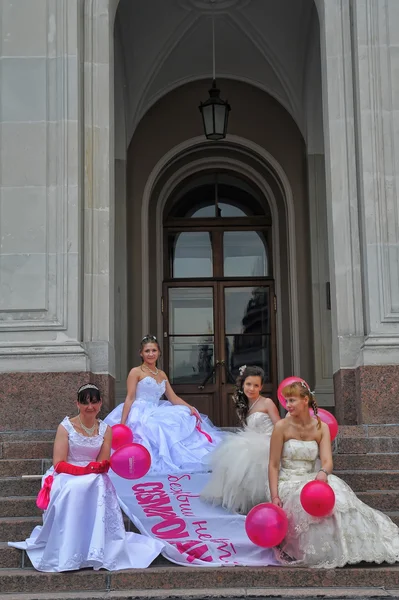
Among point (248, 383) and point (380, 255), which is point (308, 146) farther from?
point (248, 383)

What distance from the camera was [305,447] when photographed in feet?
21.4

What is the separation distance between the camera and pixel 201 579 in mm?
5773

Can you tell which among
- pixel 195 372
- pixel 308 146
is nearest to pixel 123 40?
pixel 308 146

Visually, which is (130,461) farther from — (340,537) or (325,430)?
(340,537)

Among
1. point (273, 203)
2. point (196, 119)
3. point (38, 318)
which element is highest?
point (196, 119)

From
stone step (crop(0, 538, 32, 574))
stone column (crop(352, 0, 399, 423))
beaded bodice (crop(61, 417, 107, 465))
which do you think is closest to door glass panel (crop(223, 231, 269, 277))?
stone column (crop(352, 0, 399, 423))

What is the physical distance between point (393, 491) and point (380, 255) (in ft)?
10.2

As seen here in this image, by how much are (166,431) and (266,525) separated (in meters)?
3.16

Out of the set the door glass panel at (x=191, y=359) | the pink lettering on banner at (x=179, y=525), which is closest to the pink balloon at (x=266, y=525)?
the pink lettering on banner at (x=179, y=525)

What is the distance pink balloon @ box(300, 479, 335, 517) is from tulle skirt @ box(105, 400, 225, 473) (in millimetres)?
2344

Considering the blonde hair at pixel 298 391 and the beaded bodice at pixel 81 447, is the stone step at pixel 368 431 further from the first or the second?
the beaded bodice at pixel 81 447

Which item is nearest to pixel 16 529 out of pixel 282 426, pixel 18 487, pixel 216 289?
pixel 18 487

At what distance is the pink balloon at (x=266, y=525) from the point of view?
18.7 ft

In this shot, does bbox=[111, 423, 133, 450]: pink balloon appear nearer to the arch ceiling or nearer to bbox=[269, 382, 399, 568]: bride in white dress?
bbox=[269, 382, 399, 568]: bride in white dress
